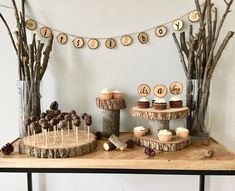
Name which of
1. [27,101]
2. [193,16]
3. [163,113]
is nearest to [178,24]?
[193,16]

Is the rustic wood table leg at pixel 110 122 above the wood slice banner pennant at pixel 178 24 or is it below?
below

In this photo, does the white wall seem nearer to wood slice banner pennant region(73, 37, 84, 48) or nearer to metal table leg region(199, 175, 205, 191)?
wood slice banner pennant region(73, 37, 84, 48)

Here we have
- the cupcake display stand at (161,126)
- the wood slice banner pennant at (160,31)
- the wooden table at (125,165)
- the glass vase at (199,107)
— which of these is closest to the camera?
the wooden table at (125,165)

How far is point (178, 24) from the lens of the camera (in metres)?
1.15

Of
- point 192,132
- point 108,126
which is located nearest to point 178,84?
point 192,132

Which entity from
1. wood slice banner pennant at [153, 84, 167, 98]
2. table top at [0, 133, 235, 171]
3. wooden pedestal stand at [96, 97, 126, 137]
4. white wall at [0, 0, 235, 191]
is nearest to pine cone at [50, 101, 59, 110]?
white wall at [0, 0, 235, 191]

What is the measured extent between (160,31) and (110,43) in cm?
21

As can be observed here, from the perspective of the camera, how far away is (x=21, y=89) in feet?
3.54

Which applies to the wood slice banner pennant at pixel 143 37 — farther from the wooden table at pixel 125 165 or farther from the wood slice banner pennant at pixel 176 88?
the wooden table at pixel 125 165

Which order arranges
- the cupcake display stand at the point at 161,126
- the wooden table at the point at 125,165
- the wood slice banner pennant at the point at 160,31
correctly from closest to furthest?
the wooden table at the point at 125,165 < the cupcake display stand at the point at 161,126 < the wood slice banner pennant at the point at 160,31

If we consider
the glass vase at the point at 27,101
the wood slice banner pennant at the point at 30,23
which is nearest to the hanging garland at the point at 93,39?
the wood slice banner pennant at the point at 30,23

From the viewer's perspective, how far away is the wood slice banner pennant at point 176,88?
1.13 meters

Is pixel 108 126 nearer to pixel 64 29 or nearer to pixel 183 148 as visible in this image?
pixel 183 148

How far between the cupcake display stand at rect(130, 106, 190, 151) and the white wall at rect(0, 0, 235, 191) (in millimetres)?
201
